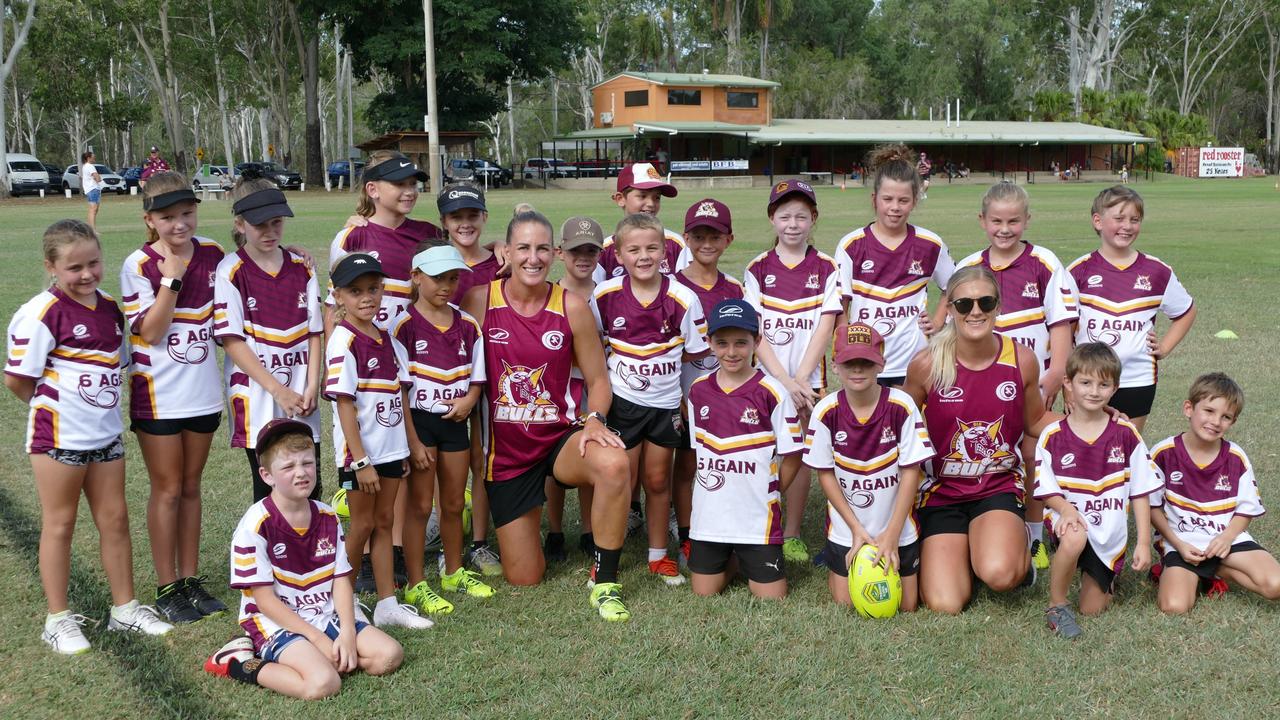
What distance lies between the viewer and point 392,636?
4.44 m

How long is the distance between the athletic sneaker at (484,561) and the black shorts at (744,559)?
3.25 feet

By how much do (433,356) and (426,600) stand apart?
→ 1092 mm

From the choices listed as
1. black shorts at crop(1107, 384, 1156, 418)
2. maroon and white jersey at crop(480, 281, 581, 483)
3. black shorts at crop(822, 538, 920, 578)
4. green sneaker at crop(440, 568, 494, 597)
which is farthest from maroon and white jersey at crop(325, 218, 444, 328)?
black shorts at crop(1107, 384, 1156, 418)

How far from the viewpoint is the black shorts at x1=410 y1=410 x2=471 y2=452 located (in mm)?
4902

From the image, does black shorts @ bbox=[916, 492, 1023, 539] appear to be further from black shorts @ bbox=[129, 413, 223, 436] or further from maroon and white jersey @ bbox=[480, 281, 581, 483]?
black shorts @ bbox=[129, 413, 223, 436]

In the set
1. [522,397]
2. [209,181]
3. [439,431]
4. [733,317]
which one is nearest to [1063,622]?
[733,317]

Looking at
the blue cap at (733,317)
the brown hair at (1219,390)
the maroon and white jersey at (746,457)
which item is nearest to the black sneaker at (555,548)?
the maroon and white jersey at (746,457)

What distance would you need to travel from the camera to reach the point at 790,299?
18.1 feet

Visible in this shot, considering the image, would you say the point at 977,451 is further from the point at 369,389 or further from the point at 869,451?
the point at 369,389

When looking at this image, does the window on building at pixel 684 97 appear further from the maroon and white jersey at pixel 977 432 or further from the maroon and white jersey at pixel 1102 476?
the maroon and white jersey at pixel 1102 476

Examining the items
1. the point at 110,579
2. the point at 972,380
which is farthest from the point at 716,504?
the point at 110,579

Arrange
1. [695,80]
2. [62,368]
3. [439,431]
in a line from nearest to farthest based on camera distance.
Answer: [62,368], [439,431], [695,80]

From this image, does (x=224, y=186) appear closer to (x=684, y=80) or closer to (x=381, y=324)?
(x=684, y=80)

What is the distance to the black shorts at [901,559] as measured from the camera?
15.3 feet
